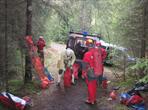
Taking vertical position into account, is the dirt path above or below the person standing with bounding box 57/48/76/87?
below

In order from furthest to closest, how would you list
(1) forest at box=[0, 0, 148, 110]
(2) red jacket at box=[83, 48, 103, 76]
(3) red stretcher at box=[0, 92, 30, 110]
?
(1) forest at box=[0, 0, 148, 110]
(2) red jacket at box=[83, 48, 103, 76]
(3) red stretcher at box=[0, 92, 30, 110]

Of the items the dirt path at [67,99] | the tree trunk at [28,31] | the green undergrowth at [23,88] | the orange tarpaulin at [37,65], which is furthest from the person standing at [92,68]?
the tree trunk at [28,31]

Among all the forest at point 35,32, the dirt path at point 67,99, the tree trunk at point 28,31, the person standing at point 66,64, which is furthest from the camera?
the person standing at point 66,64

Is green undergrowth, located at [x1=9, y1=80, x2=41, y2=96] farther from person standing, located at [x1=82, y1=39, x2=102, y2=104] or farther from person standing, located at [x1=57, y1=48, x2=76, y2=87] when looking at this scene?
person standing, located at [x1=82, y1=39, x2=102, y2=104]

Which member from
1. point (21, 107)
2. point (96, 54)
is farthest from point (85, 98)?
point (21, 107)

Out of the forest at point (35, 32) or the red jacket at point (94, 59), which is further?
the forest at point (35, 32)

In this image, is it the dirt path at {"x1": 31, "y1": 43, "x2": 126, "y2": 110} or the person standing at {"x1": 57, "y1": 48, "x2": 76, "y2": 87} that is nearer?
the dirt path at {"x1": 31, "y1": 43, "x2": 126, "y2": 110}

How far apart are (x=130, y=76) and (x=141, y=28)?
236cm

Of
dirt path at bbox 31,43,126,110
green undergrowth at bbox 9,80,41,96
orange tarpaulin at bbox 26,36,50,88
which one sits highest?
orange tarpaulin at bbox 26,36,50,88

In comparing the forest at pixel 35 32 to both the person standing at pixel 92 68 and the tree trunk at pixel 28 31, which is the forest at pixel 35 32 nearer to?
the tree trunk at pixel 28 31

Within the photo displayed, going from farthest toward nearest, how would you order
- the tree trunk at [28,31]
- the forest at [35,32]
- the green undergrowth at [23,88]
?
the tree trunk at [28,31]
the forest at [35,32]
the green undergrowth at [23,88]

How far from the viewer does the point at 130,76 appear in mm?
13250

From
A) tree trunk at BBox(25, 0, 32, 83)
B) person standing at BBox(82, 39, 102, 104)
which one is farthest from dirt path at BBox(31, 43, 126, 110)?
tree trunk at BBox(25, 0, 32, 83)

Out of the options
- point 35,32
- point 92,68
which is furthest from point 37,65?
point 92,68
